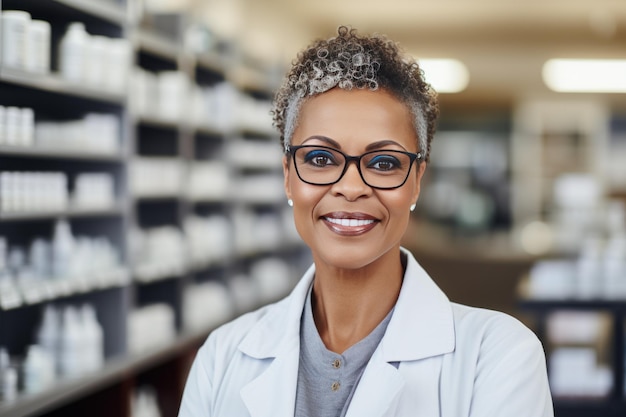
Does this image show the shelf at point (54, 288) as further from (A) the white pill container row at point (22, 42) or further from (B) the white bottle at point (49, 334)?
(A) the white pill container row at point (22, 42)

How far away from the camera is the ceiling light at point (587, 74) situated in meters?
11.2

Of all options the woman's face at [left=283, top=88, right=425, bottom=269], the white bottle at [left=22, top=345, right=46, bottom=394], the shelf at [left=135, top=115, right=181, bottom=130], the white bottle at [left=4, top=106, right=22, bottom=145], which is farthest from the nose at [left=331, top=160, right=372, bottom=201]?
the shelf at [left=135, top=115, right=181, bottom=130]

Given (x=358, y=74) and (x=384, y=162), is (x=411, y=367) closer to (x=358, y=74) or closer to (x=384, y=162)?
(x=384, y=162)

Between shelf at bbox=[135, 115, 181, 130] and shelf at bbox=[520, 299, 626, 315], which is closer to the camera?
shelf at bbox=[135, 115, 181, 130]

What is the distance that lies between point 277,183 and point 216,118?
2059 mm

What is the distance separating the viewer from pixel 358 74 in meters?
1.43

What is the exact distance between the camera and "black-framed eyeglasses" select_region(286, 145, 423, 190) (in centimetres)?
141

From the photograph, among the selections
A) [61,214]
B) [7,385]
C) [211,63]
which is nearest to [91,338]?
[61,214]

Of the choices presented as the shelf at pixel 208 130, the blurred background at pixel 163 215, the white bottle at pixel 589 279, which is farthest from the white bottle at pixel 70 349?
the white bottle at pixel 589 279

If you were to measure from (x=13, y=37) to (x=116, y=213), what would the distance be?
1.28 m

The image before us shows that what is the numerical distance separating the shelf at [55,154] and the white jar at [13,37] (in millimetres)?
315

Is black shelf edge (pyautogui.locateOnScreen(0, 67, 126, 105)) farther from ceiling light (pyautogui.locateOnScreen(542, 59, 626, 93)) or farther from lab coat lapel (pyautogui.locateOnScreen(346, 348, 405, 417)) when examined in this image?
ceiling light (pyautogui.locateOnScreen(542, 59, 626, 93))

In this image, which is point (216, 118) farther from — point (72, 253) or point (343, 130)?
point (343, 130)

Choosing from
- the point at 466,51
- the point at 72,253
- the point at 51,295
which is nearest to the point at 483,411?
the point at 51,295
